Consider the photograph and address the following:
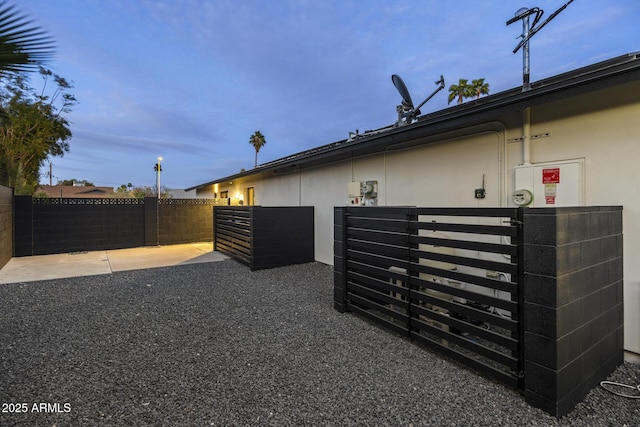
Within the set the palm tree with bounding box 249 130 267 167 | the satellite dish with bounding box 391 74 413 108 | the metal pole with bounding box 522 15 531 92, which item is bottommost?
the metal pole with bounding box 522 15 531 92

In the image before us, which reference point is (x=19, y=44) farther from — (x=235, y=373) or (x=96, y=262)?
(x=96, y=262)

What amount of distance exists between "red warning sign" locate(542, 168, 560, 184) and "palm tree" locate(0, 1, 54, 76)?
4112 millimetres

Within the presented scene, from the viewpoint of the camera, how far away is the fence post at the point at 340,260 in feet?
12.2

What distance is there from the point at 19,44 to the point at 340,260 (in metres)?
3.25

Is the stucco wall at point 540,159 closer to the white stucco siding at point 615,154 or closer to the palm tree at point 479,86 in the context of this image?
the white stucco siding at point 615,154

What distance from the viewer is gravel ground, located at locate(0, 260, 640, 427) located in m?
1.85

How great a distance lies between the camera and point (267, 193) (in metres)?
9.55

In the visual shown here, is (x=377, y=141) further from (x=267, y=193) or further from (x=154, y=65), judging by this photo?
(x=154, y=65)

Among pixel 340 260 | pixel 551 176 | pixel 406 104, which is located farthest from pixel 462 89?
pixel 340 260

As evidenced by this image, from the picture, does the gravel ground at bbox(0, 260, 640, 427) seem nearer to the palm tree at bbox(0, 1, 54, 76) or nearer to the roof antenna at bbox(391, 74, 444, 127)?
the palm tree at bbox(0, 1, 54, 76)

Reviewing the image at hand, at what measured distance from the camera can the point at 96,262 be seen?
707 cm

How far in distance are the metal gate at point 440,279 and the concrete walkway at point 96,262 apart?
5.21m

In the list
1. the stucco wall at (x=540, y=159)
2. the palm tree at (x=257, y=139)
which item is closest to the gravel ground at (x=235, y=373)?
the stucco wall at (x=540, y=159)

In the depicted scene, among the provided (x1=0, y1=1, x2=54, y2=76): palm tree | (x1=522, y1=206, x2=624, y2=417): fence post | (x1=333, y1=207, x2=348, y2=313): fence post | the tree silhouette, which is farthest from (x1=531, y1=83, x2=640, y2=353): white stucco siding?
the tree silhouette
